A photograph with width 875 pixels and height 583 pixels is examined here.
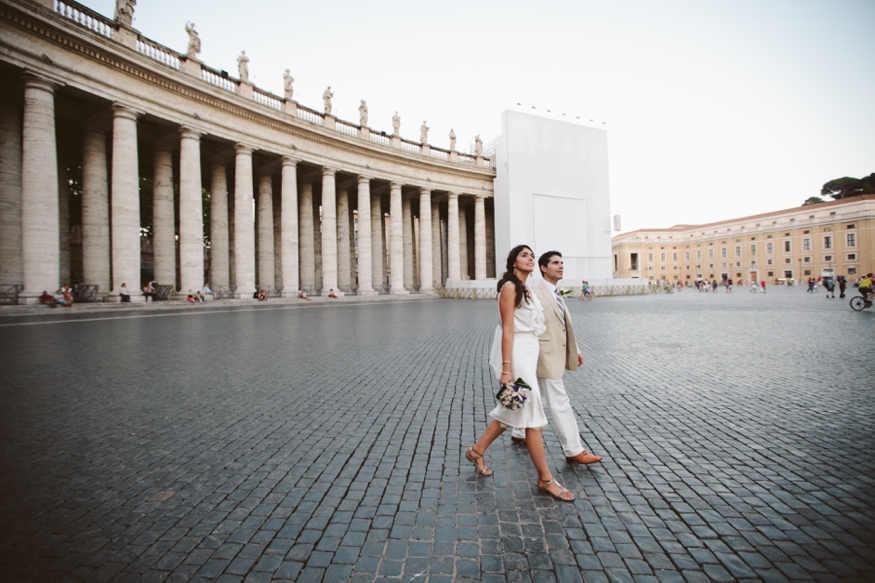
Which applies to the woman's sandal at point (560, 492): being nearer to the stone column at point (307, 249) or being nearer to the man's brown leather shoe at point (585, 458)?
the man's brown leather shoe at point (585, 458)

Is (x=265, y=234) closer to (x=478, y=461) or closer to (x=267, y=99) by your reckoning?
(x=267, y=99)

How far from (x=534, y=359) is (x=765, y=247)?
104573mm

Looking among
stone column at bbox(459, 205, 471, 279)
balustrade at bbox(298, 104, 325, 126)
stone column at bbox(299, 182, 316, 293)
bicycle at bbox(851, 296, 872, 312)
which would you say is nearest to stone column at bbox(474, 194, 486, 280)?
stone column at bbox(459, 205, 471, 279)

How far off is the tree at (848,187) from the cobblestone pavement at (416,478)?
4401 inches

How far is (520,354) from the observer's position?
116 inches

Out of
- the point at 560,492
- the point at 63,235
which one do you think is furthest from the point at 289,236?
the point at 560,492

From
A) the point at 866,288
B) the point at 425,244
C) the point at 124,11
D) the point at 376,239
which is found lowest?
the point at 866,288

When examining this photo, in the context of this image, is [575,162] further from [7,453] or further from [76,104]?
[7,453]

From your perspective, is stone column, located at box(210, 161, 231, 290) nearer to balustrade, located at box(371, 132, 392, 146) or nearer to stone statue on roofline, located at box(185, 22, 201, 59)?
stone statue on roofline, located at box(185, 22, 201, 59)

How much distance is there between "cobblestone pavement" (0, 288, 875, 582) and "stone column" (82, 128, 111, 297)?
17.0 meters

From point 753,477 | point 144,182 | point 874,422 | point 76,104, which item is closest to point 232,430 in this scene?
point 753,477

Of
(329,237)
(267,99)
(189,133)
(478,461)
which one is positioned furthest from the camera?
(329,237)

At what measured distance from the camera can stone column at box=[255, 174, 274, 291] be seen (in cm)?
2780

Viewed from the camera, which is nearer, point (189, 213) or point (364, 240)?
point (189, 213)
